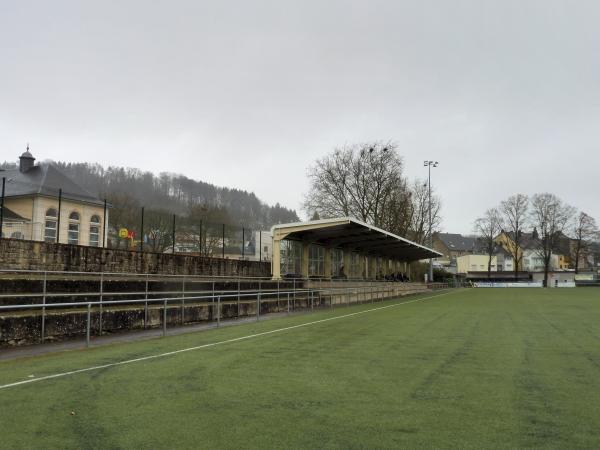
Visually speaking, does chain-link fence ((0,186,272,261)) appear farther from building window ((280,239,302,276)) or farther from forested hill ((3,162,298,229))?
forested hill ((3,162,298,229))

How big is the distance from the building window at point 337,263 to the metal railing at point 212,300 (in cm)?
186

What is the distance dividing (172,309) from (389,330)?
19.9 feet

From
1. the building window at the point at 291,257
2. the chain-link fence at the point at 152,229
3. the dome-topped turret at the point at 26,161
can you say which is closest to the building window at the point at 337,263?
the chain-link fence at the point at 152,229

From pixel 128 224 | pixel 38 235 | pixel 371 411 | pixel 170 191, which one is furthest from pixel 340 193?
pixel 371 411

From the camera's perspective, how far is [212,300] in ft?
56.9

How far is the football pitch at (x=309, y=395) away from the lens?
14.6ft

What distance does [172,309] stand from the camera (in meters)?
14.8

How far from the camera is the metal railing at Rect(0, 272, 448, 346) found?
11.1 meters

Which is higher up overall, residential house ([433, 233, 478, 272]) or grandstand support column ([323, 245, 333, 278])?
residential house ([433, 233, 478, 272])

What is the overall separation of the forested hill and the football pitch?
28112 millimetres

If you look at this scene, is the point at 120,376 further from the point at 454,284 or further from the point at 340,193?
the point at 454,284

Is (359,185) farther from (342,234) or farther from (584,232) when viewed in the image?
(584,232)

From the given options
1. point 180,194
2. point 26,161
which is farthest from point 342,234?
point 26,161

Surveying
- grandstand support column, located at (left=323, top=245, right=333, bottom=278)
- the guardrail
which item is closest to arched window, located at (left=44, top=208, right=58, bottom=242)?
the guardrail
